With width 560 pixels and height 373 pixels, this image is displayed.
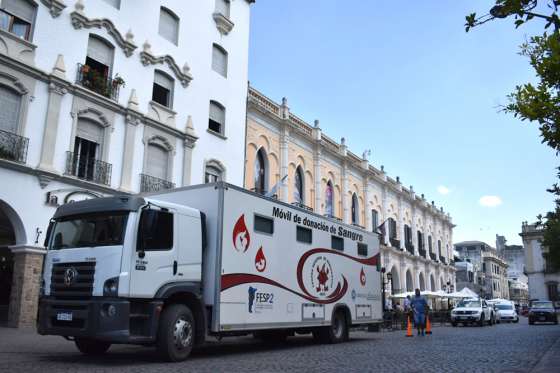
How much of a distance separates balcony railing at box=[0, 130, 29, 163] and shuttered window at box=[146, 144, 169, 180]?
5515 mm

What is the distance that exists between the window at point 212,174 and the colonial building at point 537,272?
66.0 meters

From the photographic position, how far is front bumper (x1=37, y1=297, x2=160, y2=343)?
8719 millimetres

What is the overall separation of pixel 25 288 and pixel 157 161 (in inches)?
303

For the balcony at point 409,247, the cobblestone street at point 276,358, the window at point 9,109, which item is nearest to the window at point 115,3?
the window at point 9,109

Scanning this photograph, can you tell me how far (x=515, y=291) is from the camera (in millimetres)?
125812

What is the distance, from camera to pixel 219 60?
2667 cm

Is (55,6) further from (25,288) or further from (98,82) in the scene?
(25,288)

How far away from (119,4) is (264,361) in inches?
651

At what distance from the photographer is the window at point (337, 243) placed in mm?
14886

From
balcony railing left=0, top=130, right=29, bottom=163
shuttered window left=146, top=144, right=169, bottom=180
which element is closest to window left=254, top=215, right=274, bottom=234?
balcony railing left=0, top=130, right=29, bottom=163

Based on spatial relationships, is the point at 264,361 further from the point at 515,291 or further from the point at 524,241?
the point at 515,291

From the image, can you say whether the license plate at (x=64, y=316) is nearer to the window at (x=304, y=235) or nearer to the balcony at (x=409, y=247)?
the window at (x=304, y=235)

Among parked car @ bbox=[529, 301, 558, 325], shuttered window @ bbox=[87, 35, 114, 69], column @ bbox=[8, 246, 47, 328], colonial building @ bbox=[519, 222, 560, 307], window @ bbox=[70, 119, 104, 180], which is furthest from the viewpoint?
colonial building @ bbox=[519, 222, 560, 307]

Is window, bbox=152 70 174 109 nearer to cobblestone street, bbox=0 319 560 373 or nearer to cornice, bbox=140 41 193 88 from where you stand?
cornice, bbox=140 41 193 88
